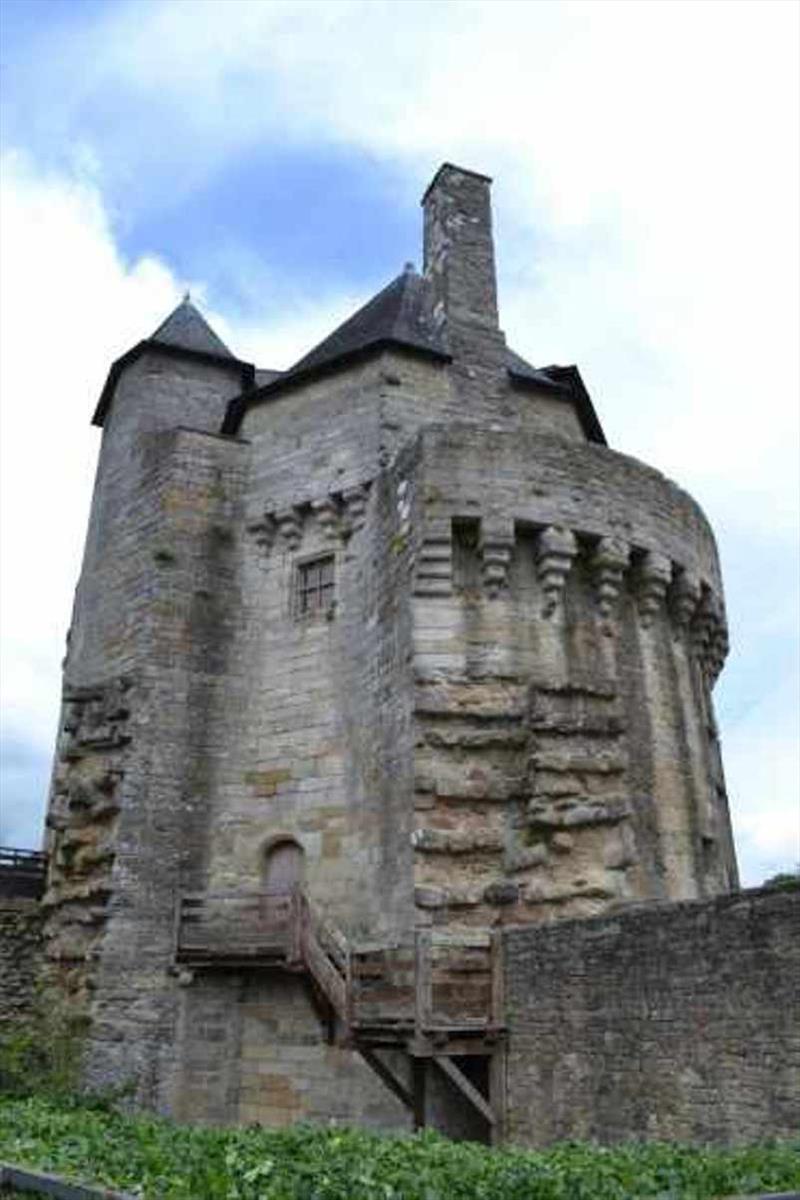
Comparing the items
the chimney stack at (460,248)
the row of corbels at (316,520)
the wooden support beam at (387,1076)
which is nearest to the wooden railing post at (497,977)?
the wooden support beam at (387,1076)

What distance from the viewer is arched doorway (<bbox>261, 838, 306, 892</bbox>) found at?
14102 millimetres

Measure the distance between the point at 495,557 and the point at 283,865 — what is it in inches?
200

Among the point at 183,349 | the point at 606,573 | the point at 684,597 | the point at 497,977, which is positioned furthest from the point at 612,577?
the point at 183,349

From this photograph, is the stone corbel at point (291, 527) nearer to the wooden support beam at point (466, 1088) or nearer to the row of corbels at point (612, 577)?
the row of corbels at point (612, 577)

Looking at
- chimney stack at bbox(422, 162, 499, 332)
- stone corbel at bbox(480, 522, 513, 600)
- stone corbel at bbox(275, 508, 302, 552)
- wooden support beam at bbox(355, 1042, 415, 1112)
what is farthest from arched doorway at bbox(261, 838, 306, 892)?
chimney stack at bbox(422, 162, 499, 332)

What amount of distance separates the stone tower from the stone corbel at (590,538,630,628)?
3 centimetres

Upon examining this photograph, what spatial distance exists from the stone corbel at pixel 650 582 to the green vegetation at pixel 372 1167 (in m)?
8.97

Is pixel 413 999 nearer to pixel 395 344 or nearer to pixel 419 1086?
pixel 419 1086

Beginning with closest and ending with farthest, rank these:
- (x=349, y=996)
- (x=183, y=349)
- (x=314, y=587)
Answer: (x=349, y=996) → (x=314, y=587) → (x=183, y=349)

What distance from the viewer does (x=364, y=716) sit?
13969 mm

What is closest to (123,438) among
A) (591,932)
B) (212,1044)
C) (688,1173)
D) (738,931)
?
(212,1044)

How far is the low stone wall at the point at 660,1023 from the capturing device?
7.62 meters

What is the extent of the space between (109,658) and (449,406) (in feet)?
21.5

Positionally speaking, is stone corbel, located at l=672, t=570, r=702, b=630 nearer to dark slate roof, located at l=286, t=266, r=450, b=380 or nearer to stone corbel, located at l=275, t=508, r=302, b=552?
dark slate roof, located at l=286, t=266, r=450, b=380
